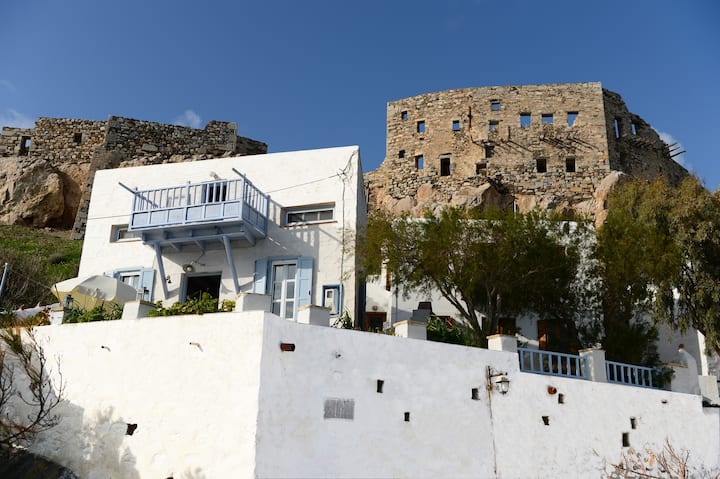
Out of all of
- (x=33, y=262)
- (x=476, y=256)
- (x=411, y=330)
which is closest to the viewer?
(x=411, y=330)

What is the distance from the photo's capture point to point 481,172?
38719 mm

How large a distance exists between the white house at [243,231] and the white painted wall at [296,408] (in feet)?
14.5

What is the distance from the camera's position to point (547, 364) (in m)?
16.0

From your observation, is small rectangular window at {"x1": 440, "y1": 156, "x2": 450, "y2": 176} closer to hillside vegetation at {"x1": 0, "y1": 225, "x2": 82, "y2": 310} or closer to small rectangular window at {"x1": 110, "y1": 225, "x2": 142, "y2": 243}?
hillside vegetation at {"x1": 0, "y1": 225, "x2": 82, "y2": 310}

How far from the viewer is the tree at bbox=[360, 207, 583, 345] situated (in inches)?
690

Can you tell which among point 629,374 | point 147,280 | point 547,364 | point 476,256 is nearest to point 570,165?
point 476,256

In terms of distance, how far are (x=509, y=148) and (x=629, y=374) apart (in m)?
24.8

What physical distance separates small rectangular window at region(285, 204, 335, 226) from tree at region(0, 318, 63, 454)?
294 inches

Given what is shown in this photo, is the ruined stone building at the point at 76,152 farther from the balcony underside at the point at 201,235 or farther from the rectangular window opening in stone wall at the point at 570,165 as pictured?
the rectangular window opening in stone wall at the point at 570,165

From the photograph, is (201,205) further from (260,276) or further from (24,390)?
(24,390)

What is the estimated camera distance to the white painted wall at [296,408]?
12.0 metres

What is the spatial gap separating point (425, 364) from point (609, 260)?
747 centimetres

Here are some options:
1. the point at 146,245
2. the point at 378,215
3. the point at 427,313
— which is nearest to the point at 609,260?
the point at 427,313

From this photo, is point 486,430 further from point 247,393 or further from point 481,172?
point 481,172
